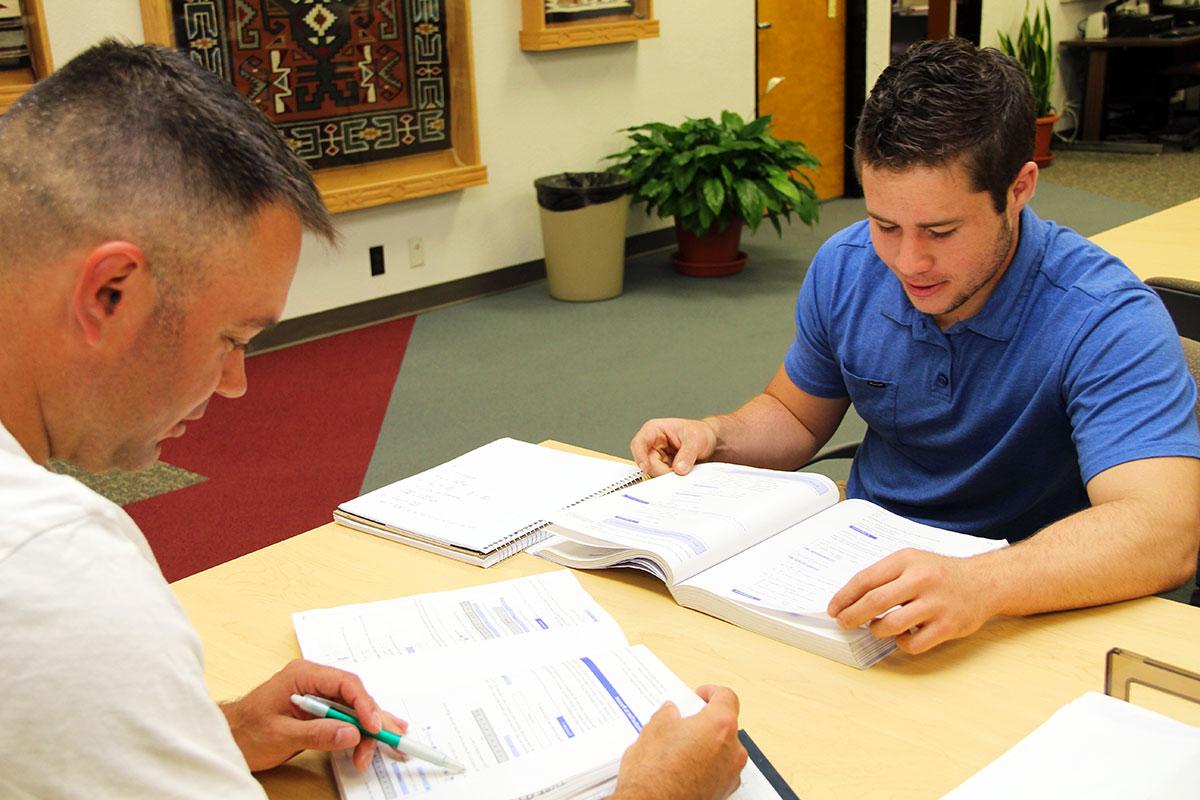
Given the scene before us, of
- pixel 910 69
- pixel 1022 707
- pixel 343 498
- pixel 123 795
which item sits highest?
pixel 910 69

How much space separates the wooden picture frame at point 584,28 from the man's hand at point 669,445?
144 inches

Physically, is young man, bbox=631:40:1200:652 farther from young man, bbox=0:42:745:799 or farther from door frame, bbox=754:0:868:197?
door frame, bbox=754:0:868:197

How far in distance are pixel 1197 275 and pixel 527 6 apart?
3.28 metres

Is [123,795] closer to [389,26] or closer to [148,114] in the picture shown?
[148,114]

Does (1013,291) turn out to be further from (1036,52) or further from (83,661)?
(1036,52)

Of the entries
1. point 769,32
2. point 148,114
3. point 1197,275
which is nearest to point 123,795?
point 148,114

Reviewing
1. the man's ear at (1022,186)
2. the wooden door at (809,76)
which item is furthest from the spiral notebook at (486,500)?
the wooden door at (809,76)

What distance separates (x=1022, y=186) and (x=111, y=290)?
3.88 feet

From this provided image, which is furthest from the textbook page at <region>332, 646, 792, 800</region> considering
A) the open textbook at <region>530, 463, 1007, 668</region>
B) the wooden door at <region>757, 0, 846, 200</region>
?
the wooden door at <region>757, 0, 846, 200</region>

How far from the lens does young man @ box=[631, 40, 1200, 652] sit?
1.27 m

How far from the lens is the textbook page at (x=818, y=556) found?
129 centimetres

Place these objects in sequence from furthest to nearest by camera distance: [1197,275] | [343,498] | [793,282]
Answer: [793,282]
[343,498]
[1197,275]

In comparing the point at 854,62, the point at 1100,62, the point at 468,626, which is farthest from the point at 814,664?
the point at 1100,62

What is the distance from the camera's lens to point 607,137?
563cm
